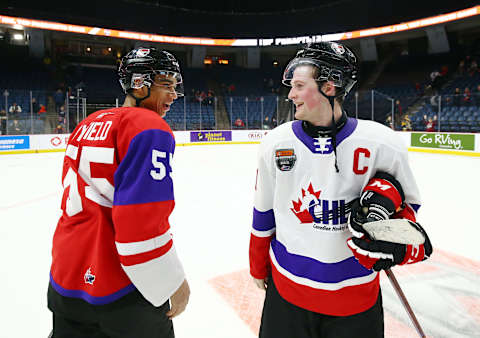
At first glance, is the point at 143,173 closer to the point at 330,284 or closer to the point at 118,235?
the point at 118,235

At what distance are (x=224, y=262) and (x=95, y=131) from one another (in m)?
2.18

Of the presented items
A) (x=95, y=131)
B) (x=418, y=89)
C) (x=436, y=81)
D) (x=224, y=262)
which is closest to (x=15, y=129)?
(x=224, y=262)

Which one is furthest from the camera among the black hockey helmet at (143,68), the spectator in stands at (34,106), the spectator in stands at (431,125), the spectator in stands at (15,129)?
the spectator in stands at (34,106)

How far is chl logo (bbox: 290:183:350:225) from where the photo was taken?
1.19 m

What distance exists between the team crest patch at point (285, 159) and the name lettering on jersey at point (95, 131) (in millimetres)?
560

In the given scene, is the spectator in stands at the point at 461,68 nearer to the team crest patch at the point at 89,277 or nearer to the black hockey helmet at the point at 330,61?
the black hockey helmet at the point at 330,61

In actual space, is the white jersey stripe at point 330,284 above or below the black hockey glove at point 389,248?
below

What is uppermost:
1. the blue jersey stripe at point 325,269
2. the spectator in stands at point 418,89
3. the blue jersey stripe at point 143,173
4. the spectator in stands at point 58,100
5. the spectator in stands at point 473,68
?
the spectator in stands at point 473,68

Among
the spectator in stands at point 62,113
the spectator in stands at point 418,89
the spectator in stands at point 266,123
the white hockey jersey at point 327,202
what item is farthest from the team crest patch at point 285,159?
the spectator in stands at point 418,89

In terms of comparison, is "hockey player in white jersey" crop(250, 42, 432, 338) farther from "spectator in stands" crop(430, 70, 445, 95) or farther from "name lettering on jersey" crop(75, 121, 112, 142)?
"spectator in stands" crop(430, 70, 445, 95)

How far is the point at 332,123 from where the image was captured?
3.93 feet

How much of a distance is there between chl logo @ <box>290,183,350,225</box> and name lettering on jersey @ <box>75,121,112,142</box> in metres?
0.66

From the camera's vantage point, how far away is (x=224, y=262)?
3088 mm

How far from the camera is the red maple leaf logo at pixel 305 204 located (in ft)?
3.96
